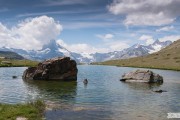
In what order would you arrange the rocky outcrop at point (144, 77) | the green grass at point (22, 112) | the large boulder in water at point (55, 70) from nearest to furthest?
the green grass at point (22, 112) < the rocky outcrop at point (144, 77) < the large boulder in water at point (55, 70)

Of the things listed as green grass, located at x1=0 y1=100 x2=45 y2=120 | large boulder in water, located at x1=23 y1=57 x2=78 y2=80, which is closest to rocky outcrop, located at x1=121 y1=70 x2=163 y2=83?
large boulder in water, located at x1=23 y1=57 x2=78 y2=80

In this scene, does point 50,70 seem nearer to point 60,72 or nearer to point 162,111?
point 60,72

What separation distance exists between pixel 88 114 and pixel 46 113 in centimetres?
645

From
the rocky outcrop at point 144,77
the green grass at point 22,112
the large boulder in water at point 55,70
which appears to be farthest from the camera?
the large boulder in water at point 55,70

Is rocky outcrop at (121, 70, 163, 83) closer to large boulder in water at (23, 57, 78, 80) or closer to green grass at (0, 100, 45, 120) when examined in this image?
large boulder in water at (23, 57, 78, 80)

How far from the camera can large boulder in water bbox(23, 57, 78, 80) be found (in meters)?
109

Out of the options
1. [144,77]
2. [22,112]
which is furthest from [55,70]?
[22,112]

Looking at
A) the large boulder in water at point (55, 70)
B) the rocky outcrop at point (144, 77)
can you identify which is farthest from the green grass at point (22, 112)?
the rocky outcrop at point (144, 77)

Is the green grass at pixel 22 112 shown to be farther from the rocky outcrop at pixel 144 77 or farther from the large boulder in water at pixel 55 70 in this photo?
the rocky outcrop at pixel 144 77

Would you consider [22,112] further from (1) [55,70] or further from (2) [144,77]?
(2) [144,77]

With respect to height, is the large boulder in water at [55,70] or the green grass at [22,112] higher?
the large boulder in water at [55,70]

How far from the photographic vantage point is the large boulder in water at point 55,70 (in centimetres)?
10912

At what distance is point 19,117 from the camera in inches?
1666

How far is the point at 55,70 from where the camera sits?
109625 mm
